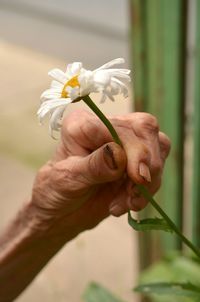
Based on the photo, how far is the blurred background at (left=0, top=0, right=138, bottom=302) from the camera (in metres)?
1.40

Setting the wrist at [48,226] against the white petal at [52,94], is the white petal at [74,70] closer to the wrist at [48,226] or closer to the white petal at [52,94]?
the white petal at [52,94]

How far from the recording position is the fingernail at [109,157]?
0.37 meters

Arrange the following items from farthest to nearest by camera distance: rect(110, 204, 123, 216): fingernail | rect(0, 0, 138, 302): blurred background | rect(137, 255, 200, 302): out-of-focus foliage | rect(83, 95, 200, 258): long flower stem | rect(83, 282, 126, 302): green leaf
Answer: rect(0, 0, 138, 302): blurred background
rect(137, 255, 200, 302): out-of-focus foliage
rect(83, 282, 126, 302): green leaf
rect(110, 204, 123, 216): fingernail
rect(83, 95, 200, 258): long flower stem

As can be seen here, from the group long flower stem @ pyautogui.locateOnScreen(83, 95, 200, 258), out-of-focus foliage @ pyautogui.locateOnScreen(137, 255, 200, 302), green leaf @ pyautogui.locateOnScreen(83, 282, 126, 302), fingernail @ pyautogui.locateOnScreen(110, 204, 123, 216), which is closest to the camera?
long flower stem @ pyautogui.locateOnScreen(83, 95, 200, 258)

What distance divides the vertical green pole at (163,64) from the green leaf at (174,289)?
1.31ft

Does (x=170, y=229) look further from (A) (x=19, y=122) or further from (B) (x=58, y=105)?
(A) (x=19, y=122)

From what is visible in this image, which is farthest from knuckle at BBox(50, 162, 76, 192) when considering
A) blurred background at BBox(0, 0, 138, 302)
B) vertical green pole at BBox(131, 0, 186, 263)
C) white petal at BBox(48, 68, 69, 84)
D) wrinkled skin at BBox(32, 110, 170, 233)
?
blurred background at BBox(0, 0, 138, 302)

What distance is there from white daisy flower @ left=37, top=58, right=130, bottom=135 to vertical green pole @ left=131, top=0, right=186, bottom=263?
551 mm

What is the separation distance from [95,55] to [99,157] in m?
1.63

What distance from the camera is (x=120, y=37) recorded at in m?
1.97

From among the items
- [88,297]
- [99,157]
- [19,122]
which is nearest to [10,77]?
[19,122]

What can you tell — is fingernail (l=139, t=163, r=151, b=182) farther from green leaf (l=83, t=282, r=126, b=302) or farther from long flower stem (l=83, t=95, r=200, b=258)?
green leaf (l=83, t=282, r=126, b=302)

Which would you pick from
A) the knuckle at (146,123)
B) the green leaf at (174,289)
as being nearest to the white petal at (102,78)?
the knuckle at (146,123)

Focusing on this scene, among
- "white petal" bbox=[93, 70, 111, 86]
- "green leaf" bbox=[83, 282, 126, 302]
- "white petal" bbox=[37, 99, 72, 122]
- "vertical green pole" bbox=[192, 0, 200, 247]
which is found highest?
"white petal" bbox=[93, 70, 111, 86]
